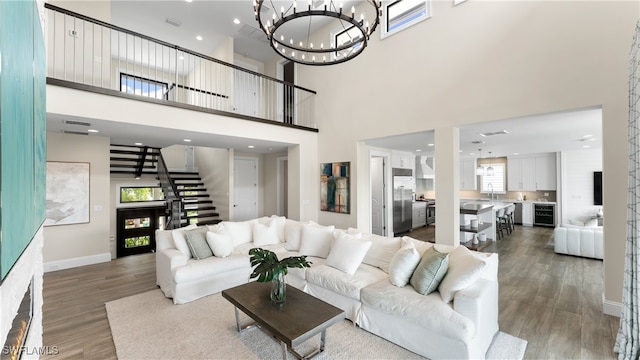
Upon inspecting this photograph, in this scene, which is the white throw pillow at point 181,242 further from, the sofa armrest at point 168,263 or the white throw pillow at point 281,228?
the white throw pillow at point 281,228

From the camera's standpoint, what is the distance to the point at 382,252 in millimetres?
3547

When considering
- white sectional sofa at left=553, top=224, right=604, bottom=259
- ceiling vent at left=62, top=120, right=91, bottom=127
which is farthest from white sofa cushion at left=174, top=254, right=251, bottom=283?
white sectional sofa at left=553, top=224, right=604, bottom=259

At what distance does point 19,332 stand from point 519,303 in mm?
4665

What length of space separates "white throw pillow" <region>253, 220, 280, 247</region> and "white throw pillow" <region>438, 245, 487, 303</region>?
3037 millimetres

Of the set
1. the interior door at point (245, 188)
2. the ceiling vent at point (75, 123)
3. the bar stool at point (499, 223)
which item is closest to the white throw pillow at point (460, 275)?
the ceiling vent at point (75, 123)

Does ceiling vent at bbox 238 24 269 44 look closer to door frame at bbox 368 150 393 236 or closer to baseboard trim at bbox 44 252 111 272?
door frame at bbox 368 150 393 236

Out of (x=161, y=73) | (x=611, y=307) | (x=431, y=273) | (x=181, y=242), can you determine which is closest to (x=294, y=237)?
(x=181, y=242)

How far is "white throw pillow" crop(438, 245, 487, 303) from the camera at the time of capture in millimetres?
2469

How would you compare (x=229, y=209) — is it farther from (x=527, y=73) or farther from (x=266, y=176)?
(x=527, y=73)

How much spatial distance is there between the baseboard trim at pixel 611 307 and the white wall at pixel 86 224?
26.6 feet

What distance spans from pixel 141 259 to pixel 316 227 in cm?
394

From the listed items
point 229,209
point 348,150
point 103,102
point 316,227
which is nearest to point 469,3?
point 348,150

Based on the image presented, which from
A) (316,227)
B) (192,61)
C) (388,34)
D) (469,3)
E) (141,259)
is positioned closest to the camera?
(469,3)

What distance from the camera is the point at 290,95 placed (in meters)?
7.36
